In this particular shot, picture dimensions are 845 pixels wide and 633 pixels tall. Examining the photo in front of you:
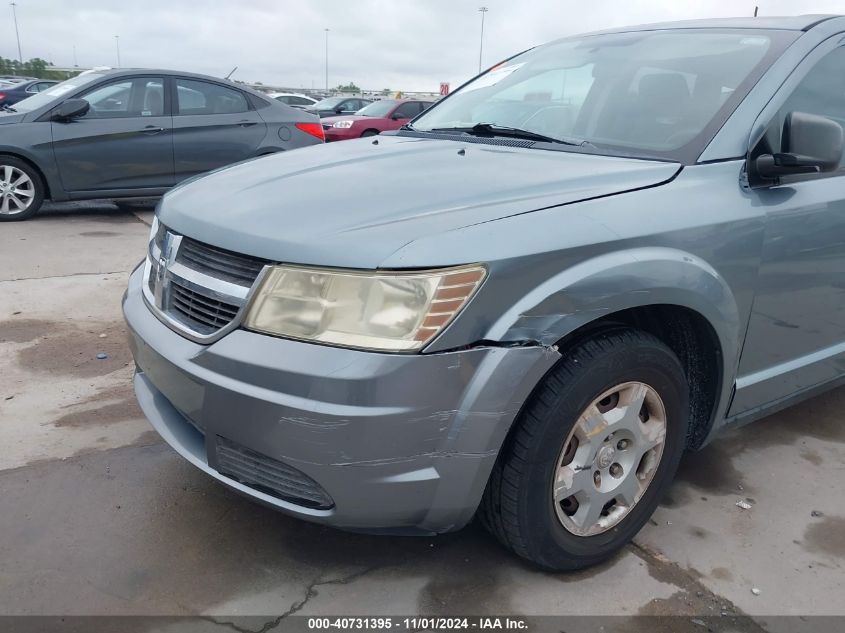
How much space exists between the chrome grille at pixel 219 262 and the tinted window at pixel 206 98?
6161mm

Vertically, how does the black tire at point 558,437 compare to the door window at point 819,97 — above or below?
below

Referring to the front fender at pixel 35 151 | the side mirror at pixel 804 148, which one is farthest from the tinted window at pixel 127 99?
the side mirror at pixel 804 148

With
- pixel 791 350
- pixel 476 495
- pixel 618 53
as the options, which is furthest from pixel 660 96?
pixel 476 495

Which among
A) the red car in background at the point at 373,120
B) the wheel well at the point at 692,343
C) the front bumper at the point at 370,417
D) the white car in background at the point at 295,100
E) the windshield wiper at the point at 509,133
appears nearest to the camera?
the front bumper at the point at 370,417

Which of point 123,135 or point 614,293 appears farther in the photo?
point 123,135

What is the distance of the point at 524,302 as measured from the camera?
186cm

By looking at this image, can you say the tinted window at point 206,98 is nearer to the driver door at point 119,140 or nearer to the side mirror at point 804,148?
the driver door at point 119,140

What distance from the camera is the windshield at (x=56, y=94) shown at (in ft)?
23.8

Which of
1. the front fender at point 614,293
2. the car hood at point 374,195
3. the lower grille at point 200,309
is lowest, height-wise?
the lower grille at point 200,309

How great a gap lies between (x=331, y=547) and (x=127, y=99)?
6499 millimetres

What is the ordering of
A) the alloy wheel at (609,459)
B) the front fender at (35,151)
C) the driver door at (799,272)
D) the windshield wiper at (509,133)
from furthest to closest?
the front fender at (35,151)
the windshield wiper at (509,133)
the driver door at (799,272)
the alloy wheel at (609,459)

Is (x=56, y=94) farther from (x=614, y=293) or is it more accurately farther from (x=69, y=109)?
(x=614, y=293)

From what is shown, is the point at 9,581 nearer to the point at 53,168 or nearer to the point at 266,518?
the point at 266,518

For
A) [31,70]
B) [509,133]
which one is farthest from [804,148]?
[31,70]
